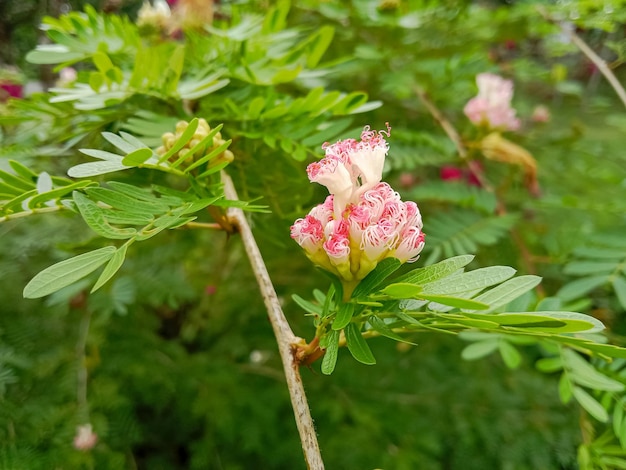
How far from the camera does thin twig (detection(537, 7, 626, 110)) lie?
774 mm

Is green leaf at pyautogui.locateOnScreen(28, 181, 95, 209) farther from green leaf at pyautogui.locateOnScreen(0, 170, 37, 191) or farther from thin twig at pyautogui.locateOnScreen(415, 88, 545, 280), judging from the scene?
thin twig at pyautogui.locateOnScreen(415, 88, 545, 280)

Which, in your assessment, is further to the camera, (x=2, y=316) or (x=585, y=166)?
(x=585, y=166)

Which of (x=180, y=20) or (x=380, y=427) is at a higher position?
(x=180, y=20)

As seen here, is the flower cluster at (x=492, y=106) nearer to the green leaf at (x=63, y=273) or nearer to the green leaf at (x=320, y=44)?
the green leaf at (x=320, y=44)

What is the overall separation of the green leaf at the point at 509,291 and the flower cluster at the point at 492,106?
690 millimetres

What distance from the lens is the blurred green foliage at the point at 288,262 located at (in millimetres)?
547

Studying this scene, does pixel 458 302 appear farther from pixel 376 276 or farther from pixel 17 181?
pixel 17 181

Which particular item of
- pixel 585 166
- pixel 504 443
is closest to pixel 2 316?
pixel 504 443

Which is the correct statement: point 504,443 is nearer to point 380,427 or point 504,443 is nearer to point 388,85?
point 380,427

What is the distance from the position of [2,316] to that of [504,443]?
901 millimetres

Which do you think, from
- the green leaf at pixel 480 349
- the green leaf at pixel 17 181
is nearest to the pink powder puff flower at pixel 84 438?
the green leaf at pixel 17 181

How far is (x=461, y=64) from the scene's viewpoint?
878mm

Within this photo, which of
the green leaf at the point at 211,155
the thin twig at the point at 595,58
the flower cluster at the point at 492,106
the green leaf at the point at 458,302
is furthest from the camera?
the flower cluster at the point at 492,106

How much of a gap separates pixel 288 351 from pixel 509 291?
149 mm
